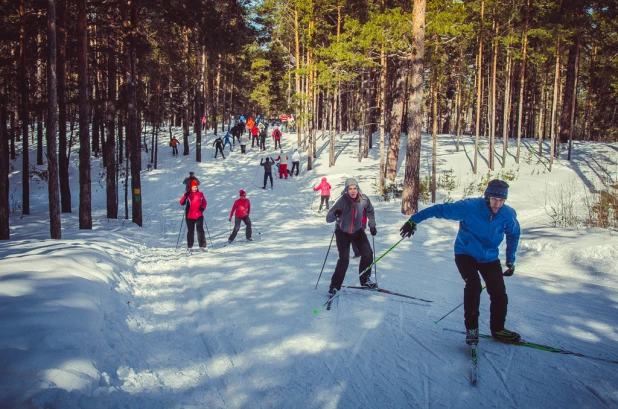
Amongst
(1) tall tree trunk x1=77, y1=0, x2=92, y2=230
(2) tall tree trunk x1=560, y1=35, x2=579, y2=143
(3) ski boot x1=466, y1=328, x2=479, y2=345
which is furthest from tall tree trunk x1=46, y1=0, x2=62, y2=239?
(2) tall tree trunk x1=560, y1=35, x2=579, y2=143

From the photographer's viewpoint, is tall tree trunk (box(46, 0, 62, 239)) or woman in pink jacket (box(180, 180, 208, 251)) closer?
tall tree trunk (box(46, 0, 62, 239))

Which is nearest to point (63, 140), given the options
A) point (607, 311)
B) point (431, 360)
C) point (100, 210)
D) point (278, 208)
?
point (100, 210)

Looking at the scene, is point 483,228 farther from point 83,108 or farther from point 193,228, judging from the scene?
point 83,108

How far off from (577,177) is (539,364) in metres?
20.1

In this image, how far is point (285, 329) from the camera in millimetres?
4551

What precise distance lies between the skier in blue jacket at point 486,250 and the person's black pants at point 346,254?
6.18 feet

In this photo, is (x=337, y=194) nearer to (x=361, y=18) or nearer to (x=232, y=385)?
(x=361, y=18)

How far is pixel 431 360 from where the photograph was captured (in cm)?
380

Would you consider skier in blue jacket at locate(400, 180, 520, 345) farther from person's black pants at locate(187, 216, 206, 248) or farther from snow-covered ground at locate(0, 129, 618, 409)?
person's black pants at locate(187, 216, 206, 248)

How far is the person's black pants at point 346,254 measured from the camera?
5535 mm

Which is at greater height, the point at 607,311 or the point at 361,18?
the point at 361,18

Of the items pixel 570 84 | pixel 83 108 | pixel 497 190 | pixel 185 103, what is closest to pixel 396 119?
pixel 83 108

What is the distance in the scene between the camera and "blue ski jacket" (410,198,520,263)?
154 inches

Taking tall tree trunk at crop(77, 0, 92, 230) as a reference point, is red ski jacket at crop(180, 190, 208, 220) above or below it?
below
